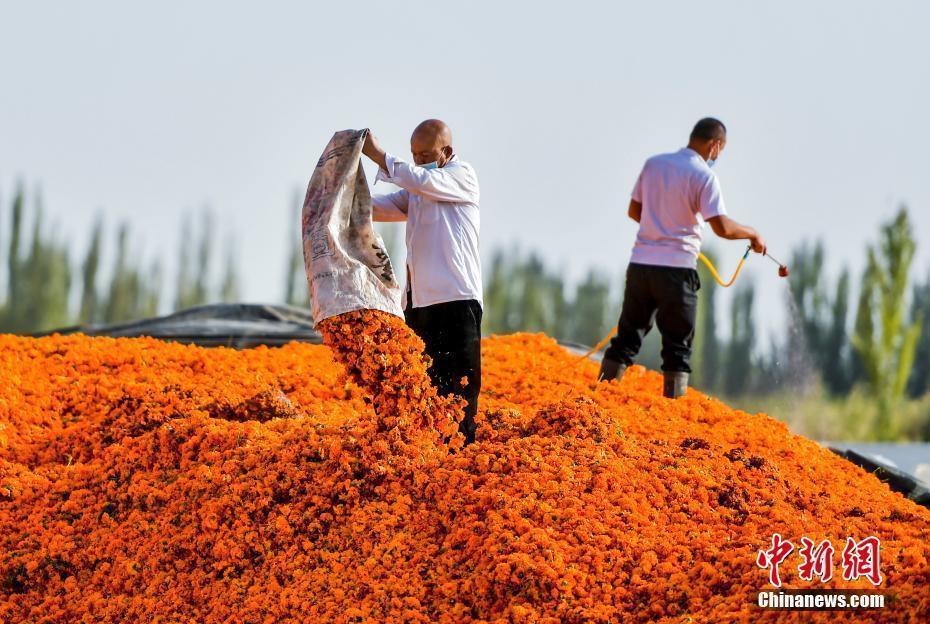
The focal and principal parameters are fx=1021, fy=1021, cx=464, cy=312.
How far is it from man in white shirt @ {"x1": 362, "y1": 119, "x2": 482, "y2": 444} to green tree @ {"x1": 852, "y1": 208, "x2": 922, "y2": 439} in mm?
13478

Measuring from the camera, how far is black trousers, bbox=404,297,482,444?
4219 millimetres

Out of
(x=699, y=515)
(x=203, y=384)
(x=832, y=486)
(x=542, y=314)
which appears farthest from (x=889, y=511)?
(x=542, y=314)

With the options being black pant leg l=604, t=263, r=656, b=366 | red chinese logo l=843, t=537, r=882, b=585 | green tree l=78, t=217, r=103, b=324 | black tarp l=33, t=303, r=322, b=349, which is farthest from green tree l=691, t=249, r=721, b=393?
red chinese logo l=843, t=537, r=882, b=585

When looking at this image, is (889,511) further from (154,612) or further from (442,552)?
(154,612)

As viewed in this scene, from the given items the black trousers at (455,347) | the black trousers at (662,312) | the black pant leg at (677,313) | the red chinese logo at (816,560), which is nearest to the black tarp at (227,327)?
the black trousers at (662,312)

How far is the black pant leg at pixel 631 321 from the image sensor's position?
5438 mm

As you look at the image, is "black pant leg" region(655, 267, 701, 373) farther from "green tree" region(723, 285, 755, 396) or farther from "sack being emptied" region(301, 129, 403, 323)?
"green tree" region(723, 285, 755, 396)

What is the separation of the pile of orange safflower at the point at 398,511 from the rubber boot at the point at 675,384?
42 cm

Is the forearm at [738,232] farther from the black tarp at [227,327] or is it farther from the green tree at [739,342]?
the green tree at [739,342]

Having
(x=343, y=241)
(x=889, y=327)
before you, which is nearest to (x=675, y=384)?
(x=343, y=241)

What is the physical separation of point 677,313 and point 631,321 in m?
0.28

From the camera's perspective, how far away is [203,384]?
5.18 meters

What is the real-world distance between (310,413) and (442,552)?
1531mm

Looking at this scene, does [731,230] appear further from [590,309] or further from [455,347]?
[590,309]
